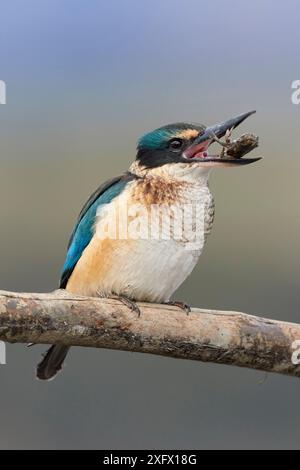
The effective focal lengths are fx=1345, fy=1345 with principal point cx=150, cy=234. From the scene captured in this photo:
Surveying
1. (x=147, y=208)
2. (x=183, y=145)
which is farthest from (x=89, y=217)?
(x=183, y=145)

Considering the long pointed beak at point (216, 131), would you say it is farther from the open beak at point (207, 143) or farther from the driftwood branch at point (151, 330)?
the driftwood branch at point (151, 330)

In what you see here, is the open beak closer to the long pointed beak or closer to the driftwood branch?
Answer: the long pointed beak

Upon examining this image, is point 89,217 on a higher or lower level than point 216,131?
lower

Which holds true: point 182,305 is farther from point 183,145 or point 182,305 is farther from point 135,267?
point 183,145

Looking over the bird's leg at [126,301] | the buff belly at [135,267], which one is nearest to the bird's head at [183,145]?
the buff belly at [135,267]

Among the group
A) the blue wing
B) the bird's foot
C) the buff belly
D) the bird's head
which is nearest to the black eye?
the bird's head

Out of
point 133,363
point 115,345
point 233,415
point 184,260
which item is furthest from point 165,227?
point 133,363

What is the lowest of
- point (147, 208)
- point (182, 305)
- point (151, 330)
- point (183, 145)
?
point (151, 330)

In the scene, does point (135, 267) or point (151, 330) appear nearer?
point (151, 330)
